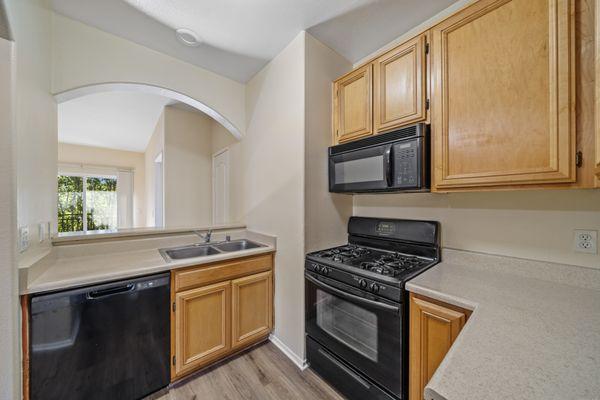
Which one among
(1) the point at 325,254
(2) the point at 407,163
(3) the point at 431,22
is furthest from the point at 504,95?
(1) the point at 325,254

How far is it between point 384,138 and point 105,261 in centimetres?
214

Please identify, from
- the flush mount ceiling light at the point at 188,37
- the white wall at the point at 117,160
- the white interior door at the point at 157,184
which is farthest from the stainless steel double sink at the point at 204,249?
the white wall at the point at 117,160

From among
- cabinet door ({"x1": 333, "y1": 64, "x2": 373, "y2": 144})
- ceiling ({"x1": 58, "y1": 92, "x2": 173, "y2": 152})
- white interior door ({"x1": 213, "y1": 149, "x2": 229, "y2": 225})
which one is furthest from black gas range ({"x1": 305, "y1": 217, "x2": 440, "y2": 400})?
ceiling ({"x1": 58, "y1": 92, "x2": 173, "y2": 152})

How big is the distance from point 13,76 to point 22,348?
1.29 m

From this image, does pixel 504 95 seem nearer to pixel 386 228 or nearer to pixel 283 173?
pixel 386 228

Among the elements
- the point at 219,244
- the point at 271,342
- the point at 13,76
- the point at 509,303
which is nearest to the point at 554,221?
the point at 509,303

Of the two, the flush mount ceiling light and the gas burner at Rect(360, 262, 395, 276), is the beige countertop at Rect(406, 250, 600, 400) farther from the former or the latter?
the flush mount ceiling light

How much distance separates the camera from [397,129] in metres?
1.44

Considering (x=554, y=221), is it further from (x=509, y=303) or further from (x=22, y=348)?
(x=22, y=348)

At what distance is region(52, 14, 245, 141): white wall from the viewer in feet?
5.37

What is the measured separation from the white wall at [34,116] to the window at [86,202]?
13.8 ft

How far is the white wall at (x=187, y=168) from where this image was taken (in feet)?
11.1

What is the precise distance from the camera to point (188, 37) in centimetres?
183

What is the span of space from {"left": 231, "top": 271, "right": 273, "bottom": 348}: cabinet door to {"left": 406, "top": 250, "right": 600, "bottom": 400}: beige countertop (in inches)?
50.3
